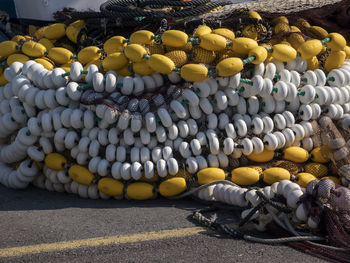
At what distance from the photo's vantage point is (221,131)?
4617 mm

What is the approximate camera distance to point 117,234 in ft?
12.0

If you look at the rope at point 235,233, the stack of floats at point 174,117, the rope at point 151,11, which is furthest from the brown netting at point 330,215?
the rope at point 151,11

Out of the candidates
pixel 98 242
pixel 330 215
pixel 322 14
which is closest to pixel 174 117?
pixel 98 242

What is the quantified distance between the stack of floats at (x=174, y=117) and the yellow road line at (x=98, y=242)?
0.73 meters

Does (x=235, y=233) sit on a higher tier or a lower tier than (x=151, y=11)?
lower

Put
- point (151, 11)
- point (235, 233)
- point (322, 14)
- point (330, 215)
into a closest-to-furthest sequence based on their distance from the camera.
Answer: point (330, 215)
point (235, 233)
point (151, 11)
point (322, 14)

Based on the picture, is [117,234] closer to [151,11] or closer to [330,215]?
[330,215]

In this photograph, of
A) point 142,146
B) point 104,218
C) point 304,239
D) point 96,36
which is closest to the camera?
point 304,239

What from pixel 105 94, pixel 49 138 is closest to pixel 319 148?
pixel 105 94

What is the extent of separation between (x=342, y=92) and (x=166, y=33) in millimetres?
1948

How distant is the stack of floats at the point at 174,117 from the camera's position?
4.41 metres

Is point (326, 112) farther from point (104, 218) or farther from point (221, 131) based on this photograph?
point (104, 218)

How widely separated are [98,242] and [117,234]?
7.8 inches

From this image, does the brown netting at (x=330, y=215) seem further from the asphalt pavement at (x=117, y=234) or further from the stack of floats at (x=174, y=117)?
the stack of floats at (x=174, y=117)
